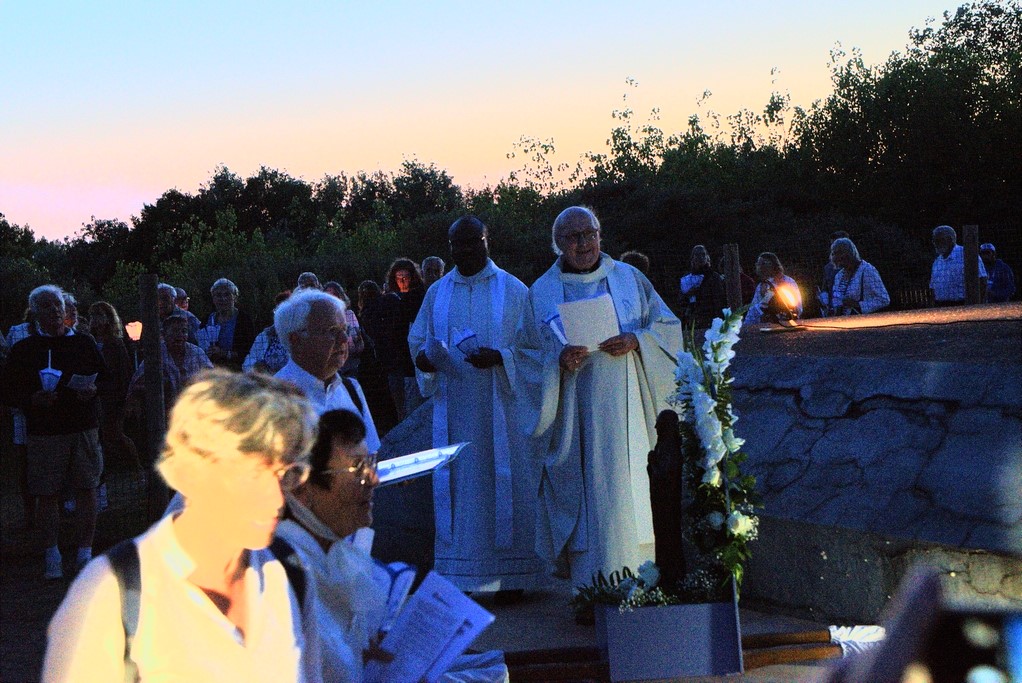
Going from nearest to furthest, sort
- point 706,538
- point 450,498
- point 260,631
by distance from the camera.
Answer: point 260,631 < point 706,538 < point 450,498

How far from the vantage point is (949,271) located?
13.4 m

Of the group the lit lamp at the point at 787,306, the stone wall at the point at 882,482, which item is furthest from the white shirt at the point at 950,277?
the stone wall at the point at 882,482

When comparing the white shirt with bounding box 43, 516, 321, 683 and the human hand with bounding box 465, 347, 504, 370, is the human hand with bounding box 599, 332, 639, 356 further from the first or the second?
the white shirt with bounding box 43, 516, 321, 683

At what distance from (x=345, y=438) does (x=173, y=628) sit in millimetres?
1189

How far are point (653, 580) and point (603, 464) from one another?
141 centimetres

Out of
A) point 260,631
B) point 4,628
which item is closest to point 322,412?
point 260,631

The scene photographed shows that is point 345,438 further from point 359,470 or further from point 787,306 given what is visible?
point 787,306

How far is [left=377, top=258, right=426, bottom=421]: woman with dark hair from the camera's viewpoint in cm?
1289

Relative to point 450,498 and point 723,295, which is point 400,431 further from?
point 723,295

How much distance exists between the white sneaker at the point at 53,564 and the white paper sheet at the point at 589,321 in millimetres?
4516

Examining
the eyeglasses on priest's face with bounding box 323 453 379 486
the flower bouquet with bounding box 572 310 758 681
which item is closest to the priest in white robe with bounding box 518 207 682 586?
the flower bouquet with bounding box 572 310 758 681

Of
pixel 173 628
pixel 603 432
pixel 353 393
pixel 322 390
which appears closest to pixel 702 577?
pixel 603 432

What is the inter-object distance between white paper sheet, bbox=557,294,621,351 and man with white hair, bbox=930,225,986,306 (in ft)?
23.8

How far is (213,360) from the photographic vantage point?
11555 millimetres
